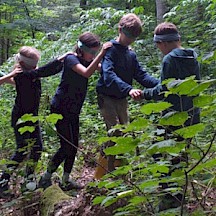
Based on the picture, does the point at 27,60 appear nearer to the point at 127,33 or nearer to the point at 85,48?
the point at 85,48

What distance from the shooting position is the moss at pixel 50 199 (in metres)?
3.50

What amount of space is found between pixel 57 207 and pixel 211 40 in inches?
193

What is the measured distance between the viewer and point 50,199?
3.61m

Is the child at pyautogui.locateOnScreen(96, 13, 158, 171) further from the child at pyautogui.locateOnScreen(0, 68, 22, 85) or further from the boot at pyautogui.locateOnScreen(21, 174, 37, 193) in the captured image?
the child at pyautogui.locateOnScreen(0, 68, 22, 85)

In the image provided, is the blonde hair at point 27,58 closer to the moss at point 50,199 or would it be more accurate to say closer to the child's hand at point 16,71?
the child's hand at point 16,71

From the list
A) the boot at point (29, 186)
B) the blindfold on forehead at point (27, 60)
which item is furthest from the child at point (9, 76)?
the boot at point (29, 186)

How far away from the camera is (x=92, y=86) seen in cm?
938

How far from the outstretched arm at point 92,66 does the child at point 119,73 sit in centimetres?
5

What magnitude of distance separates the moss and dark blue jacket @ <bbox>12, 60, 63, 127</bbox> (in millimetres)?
973

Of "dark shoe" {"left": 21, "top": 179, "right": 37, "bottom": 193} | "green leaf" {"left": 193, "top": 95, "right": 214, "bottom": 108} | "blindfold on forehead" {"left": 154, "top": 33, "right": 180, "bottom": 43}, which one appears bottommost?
"dark shoe" {"left": 21, "top": 179, "right": 37, "bottom": 193}

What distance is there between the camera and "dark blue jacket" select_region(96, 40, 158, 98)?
12.1ft

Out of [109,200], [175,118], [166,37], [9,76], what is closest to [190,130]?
[175,118]

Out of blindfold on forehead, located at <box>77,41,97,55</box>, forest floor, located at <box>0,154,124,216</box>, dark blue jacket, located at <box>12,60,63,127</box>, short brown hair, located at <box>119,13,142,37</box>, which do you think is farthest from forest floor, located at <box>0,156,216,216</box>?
short brown hair, located at <box>119,13,142,37</box>

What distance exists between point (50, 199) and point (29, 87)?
4.20 ft
